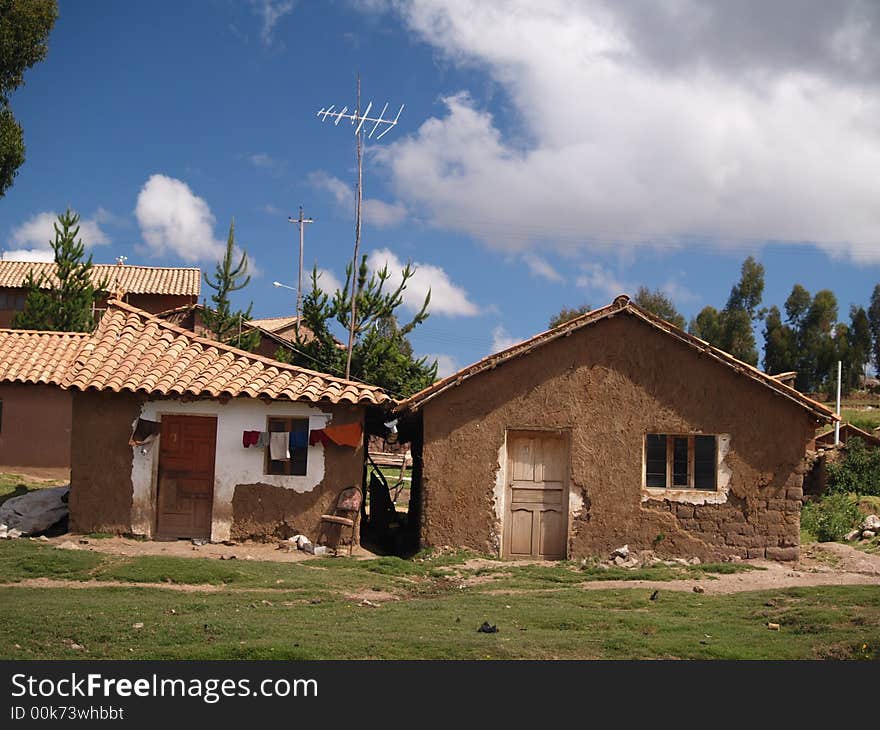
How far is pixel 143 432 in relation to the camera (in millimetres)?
16031

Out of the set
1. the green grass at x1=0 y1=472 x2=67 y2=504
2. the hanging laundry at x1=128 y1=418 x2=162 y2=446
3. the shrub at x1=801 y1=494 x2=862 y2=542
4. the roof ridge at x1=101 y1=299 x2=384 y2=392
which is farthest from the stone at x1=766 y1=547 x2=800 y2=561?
the green grass at x1=0 y1=472 x2=67 y2=504

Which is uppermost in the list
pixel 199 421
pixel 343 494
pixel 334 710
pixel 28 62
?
pixel 28 62

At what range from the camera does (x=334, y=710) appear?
6762 mm

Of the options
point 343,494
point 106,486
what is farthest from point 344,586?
point 106,486

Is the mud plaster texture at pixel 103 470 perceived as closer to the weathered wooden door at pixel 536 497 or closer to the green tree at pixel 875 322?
the weathered wooden door at pixel 536 497

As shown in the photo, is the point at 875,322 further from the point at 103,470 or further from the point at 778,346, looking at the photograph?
the point at 103,470

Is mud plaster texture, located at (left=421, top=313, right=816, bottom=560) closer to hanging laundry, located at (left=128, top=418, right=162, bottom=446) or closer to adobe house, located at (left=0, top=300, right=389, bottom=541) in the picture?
adobe house, located at (left=0, top=300, right=389, bottom=541)

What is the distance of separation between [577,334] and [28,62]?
18507 mm

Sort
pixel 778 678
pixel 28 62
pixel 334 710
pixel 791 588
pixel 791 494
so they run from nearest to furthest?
1. pixel 334 710
2. pixel 778 678
3. pixel 791 588
4. pixel 791 494
5. pixel 28 62

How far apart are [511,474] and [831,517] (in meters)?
9.03

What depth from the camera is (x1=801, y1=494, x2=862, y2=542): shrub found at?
64.2 ft

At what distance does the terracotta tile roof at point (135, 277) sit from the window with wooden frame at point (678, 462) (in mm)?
31904

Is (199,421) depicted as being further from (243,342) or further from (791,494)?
(243,342)

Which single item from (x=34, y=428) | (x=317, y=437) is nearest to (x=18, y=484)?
(x=34, y=428)
